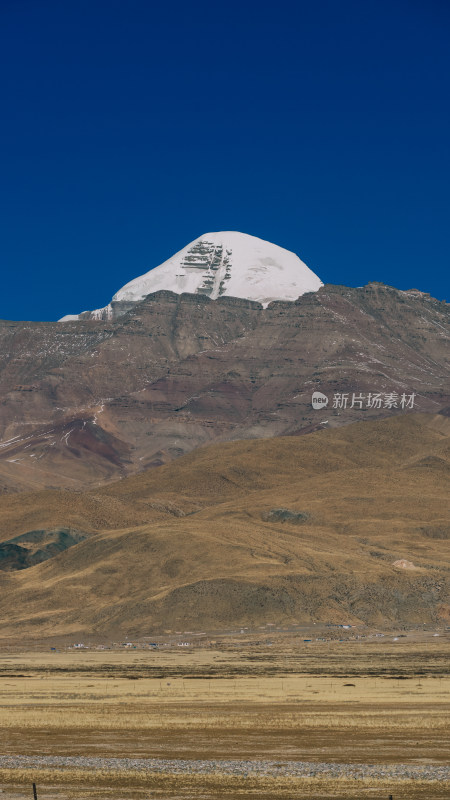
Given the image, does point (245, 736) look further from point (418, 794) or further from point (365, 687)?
point (365, 687)

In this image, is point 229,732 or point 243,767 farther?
point 229,732

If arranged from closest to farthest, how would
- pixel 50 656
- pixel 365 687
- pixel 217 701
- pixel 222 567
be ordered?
A: pixel 217 701 → pixel 365 687 → pixel 50 656 → pixel 222 567

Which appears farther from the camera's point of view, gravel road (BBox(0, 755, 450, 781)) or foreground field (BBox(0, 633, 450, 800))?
gravel road (BBox(0, 755, 450, 781))

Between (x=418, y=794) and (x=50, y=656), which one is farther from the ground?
(x=418, y=794)

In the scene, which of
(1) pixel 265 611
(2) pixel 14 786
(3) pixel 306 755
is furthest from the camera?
(1) pixel 265 611

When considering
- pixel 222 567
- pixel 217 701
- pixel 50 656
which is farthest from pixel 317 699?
pixel 222 567

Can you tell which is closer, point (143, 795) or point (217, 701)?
point (143, 795)

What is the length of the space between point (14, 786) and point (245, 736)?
1581cm

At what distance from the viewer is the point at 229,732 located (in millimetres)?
56219

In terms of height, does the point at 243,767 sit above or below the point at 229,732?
above

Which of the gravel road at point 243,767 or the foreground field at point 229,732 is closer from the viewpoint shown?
the foreground field at point 229,732

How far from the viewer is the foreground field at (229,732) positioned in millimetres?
41500

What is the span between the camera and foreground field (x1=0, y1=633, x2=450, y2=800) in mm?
41500

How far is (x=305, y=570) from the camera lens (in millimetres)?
188625
